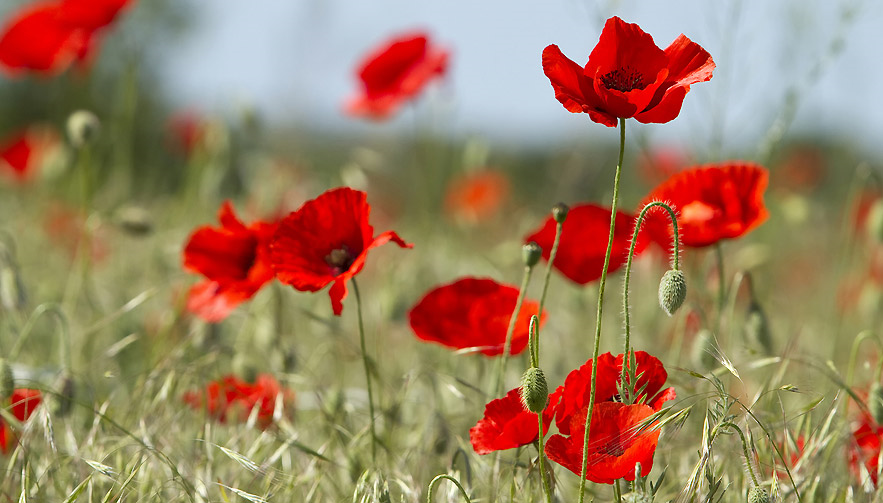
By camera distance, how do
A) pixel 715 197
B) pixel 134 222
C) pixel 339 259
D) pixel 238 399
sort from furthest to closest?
pixel 134 222
pixel 238 399
pixel 715 197
pixel 339 259

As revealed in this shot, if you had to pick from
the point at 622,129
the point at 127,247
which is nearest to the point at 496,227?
the point at 127,247

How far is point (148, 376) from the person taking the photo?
193 cm

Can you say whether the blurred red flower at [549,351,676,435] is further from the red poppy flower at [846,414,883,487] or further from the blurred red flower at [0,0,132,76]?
the blurred red flower at [0,0,132,76]

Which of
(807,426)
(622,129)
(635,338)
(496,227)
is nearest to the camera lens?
(622,129)

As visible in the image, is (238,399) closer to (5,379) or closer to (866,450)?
(5,379)

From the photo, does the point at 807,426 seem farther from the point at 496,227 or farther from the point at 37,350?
the point at 496,227

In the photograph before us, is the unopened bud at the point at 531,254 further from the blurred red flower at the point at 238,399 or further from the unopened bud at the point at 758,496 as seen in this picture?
the blurred red flower at the point at 238,399

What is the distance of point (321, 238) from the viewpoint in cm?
171

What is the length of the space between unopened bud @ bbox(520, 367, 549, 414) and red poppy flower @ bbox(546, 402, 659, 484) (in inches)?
2.8

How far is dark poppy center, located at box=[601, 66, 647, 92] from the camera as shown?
1.48 meters

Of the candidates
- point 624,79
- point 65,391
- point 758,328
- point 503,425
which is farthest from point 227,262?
point 758,328

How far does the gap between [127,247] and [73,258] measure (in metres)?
0.27

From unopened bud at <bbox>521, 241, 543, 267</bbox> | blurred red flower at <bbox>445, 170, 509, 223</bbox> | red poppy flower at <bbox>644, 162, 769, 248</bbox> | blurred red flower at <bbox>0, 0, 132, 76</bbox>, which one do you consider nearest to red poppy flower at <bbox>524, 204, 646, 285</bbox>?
red poppy flower at <bbox>644, 162, 769, 248</bbox>

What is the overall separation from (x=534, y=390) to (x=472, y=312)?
498 mm
